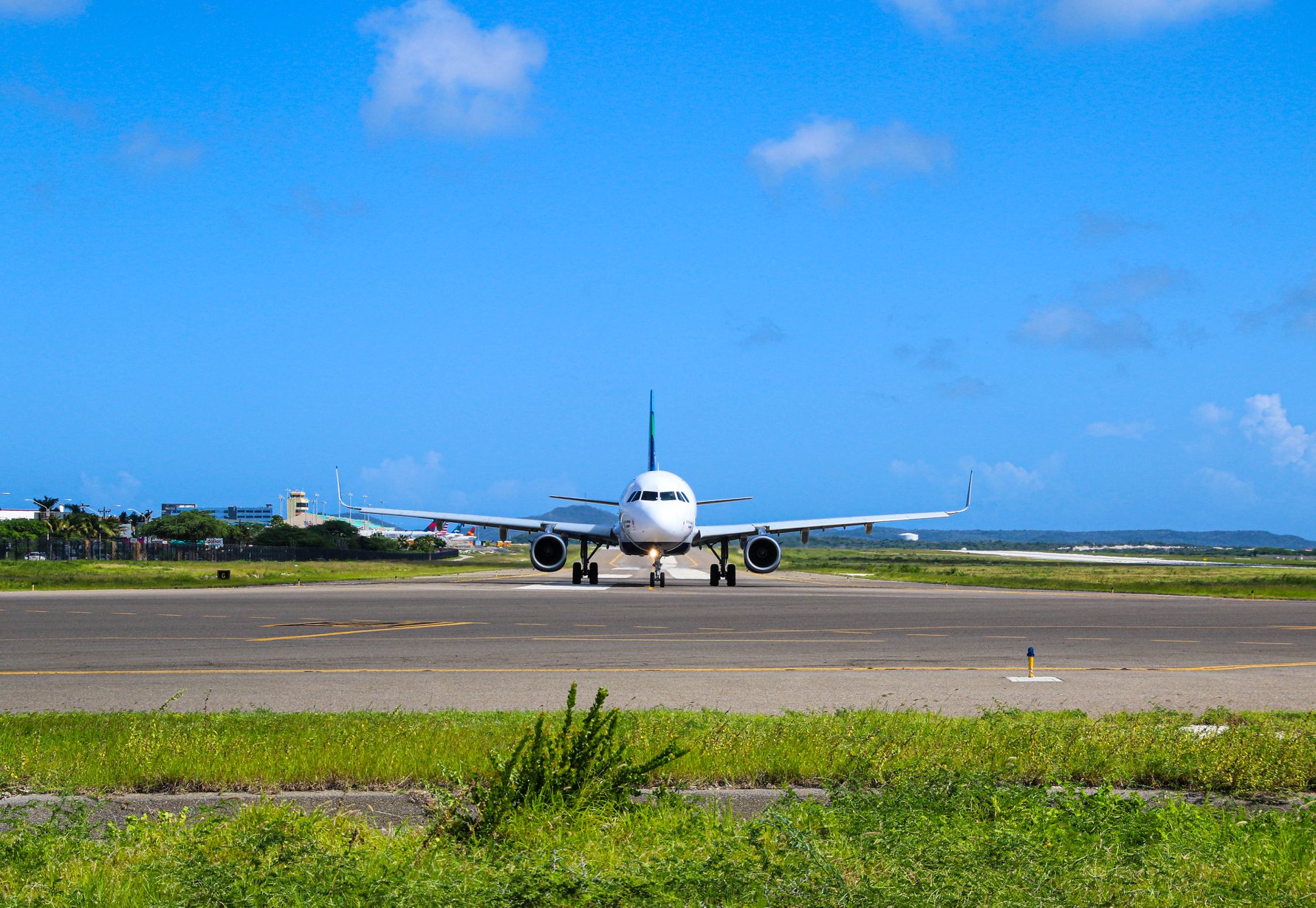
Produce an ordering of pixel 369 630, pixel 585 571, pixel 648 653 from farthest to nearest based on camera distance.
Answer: pixel 585 571, pixel 369 630, pixel 648 653

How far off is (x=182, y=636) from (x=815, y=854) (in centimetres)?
1813

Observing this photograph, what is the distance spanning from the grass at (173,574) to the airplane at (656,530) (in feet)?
26.2

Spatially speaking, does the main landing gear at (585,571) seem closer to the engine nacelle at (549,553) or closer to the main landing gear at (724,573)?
the engine nacelle at (549,553)

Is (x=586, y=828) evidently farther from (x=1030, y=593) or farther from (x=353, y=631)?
(x=1030, y=593)

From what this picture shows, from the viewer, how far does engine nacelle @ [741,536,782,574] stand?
4534cm

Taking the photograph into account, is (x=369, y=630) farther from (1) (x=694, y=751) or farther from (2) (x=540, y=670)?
(1) (x=694, y=751)

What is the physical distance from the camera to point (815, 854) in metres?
5.05

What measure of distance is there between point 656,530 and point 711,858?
37106 mm

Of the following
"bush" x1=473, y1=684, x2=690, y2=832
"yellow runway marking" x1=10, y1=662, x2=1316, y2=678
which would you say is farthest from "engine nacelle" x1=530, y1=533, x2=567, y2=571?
"bush" x1=473, y1=684, x2=690, y2=832

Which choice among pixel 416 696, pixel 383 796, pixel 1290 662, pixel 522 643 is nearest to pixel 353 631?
pixel 522 643

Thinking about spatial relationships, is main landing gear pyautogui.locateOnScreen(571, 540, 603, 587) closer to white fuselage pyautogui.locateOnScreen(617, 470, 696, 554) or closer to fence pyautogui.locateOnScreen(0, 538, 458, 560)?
white fuselage pyautogui.locateOnScreen(617, 470, 696, 554)

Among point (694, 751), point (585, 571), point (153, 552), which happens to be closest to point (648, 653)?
point (694, 751)

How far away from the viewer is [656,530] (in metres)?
42.2

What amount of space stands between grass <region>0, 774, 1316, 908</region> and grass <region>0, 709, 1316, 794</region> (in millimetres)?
998
